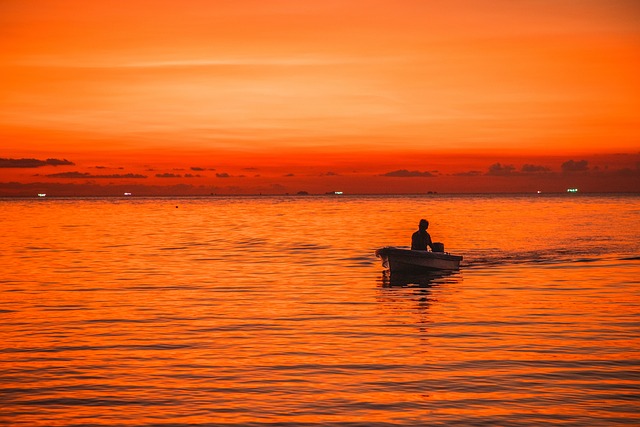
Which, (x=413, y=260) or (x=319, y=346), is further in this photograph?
(x=413, y=260)

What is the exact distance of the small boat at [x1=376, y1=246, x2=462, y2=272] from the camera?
3525 cm

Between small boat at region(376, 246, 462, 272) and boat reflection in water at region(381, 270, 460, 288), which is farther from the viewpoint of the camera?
small boat at region(376, 246, 462, 272)

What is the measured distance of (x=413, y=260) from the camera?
35.4 m

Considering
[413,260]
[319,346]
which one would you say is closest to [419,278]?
[413,260]

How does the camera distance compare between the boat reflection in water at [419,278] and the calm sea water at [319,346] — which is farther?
the boat reflection in water at [419,278]

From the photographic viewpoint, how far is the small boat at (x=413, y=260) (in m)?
35.2

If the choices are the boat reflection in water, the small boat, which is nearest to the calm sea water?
the boat reflection in water

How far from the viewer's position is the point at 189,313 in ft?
83.2

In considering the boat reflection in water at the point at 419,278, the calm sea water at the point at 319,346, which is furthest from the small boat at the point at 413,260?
the calm sea water at the point at 319,346

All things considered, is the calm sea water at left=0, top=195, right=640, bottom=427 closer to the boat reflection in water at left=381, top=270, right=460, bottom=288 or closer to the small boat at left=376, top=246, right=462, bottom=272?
the boat reflection in water at left=381, top=270, right=460, bottom=288

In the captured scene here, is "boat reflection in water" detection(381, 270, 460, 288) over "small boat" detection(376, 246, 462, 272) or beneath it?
beneath

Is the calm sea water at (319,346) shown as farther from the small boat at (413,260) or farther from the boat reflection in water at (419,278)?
the small boat at (413,260)

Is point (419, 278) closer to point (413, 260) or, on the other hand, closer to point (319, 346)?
point (413, 260)

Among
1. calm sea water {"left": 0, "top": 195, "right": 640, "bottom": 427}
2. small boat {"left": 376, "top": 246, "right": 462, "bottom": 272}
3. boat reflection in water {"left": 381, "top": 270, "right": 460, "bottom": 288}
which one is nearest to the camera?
calm sea water {"left": 0, "top": 195, "right": 640, "bottom": 427}
